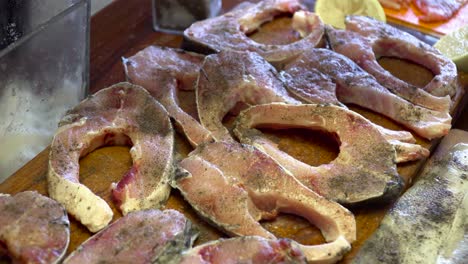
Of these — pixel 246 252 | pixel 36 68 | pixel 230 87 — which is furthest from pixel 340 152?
pixel 36 68

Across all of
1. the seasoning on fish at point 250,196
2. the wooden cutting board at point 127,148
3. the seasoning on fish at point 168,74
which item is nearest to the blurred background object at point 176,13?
the wooden cutting board at point 127,148

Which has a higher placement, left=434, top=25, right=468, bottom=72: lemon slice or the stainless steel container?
the stainless steel container

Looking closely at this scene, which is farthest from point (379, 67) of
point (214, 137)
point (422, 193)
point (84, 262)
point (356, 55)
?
point (84, 262)

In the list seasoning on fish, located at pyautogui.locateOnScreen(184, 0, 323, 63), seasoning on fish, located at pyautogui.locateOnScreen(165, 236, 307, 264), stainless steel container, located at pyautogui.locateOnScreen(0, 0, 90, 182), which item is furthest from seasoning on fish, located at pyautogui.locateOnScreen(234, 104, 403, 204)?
stainless steel container, located at pyautogui.locateOnScreen(0, 0, 90, 182)

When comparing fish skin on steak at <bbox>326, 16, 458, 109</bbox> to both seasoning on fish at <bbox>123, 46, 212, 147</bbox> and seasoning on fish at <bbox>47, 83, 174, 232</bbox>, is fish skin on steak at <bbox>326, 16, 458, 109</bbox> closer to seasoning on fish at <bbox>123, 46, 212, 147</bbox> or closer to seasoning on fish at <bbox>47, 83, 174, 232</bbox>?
seasoning on fish at <bbox>123, 46, 212, 147</bbox>

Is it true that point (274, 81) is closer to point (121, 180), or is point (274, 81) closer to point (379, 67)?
point (379, 67)

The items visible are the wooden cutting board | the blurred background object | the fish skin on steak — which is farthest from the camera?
the blurred background object
